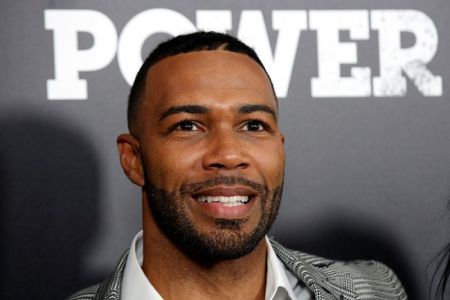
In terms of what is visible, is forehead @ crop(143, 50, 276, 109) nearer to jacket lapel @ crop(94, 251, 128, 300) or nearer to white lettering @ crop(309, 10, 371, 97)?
jacket lapel @ crop(94, 251, 128, 300)

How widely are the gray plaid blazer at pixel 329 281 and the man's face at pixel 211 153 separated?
0.15m

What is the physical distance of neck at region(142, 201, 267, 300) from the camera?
1.37 metres

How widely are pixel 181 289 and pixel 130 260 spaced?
0.12 metres

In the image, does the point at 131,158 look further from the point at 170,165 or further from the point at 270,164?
the point at 270,164

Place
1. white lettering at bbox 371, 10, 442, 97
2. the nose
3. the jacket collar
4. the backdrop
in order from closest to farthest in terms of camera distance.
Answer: the nose
the jacket collar
the backdrop
white lettering at bbox 371, 10, 442, 97

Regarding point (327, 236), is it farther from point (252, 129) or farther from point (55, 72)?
point (55, 72)

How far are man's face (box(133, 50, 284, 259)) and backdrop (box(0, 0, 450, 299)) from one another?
1.62ft

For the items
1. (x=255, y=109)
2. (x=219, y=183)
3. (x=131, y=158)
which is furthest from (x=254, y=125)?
(x=131, y=158)

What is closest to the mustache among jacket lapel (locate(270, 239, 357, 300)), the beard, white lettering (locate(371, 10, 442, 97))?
the beard

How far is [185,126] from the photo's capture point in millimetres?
1351

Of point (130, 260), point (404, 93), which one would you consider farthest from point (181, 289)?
point (404, 93)

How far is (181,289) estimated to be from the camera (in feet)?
4.54

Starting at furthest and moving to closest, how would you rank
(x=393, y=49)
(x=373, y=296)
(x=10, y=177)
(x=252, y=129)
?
(x=393, y=49), (x=10, y=177), (x=373, y=296), (x=252, y=129)

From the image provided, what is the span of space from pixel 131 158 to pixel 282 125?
0.56 m
